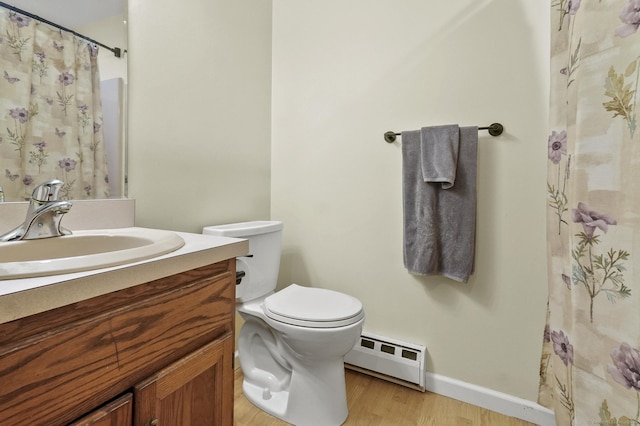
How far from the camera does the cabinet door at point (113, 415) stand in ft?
1.76

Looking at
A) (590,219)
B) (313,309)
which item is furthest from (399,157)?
(590,219)

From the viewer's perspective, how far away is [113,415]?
1.88ft

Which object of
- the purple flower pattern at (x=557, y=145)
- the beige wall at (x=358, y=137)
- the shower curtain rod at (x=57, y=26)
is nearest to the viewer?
the shower curtain rod at (x=57, y=26)

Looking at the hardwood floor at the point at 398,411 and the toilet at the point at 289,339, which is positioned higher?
the toilet at the point at 289,339

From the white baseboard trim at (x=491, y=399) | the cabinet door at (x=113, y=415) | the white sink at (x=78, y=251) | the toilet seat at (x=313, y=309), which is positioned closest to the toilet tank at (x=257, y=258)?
the toilet seat at (x=313, y=309)

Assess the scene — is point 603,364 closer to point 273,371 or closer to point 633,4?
point 633,4

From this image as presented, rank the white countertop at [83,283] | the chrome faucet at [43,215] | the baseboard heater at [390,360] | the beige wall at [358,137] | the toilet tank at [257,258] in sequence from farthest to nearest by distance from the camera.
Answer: the baseboard heater at [390,360], the toilet tank at [257,258], the beige wall at [358,137], the chrome faucet at [43,215], the white countertop at [83,283]

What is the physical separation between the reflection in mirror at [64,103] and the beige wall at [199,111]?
6 centimetres

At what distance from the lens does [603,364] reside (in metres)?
0.64

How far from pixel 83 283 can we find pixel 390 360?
1.42m

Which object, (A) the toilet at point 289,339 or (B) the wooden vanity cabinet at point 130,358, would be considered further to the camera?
(A) the toilet at point 289,339

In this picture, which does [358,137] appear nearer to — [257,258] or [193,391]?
[257,258]

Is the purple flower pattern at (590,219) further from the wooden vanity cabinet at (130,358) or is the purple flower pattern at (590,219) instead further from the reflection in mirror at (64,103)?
the reflection in mirror at (64,103)

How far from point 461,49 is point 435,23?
0.19 meters
